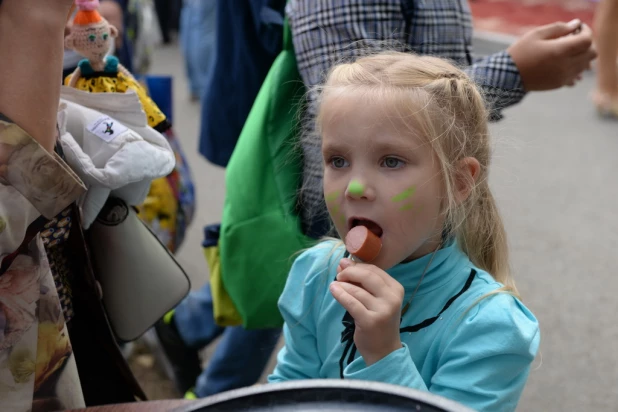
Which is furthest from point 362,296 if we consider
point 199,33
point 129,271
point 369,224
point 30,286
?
point 199,33

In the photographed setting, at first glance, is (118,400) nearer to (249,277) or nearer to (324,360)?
(324,360)

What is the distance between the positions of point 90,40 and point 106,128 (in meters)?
0.21

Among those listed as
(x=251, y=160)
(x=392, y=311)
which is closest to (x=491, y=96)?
(x=251, y=160)

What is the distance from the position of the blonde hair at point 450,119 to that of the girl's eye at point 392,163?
0.06 metres

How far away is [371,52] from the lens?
1568 millimetres

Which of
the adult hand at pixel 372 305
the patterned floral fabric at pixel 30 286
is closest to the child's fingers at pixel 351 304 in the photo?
the adult hand at pixel 372 305

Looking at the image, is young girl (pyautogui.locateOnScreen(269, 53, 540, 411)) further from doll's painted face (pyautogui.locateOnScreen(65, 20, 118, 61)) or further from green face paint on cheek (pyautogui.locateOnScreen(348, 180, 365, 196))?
doll's painted face (pyautogui.locateOnScreen(65, 20, 118, 61))

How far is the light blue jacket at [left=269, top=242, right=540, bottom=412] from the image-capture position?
1133 mm

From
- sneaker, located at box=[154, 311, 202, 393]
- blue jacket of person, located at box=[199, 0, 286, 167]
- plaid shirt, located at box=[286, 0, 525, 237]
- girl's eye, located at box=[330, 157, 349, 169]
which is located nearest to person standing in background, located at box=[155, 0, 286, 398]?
blue jacket of person, located at box=[199, 0, 286, 167]

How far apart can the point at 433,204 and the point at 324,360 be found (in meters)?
0.35

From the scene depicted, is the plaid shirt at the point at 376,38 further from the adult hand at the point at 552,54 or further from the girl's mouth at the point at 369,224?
the girl's mouth at the point at 369,224

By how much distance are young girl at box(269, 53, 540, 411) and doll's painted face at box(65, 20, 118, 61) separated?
1.44 feet

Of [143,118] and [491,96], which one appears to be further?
[491,96]

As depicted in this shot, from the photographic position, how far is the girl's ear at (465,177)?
4.08ft
